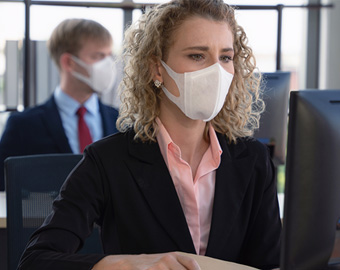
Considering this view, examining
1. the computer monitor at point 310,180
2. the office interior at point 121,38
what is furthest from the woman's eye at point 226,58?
the office interior at point 121,38

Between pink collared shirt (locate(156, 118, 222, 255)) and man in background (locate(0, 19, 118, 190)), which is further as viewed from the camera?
man in background (locate(0, 19, 118, 190))

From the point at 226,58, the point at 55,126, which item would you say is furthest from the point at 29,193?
the point at 55,126

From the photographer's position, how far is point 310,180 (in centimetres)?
86

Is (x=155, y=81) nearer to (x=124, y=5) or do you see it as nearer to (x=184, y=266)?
(x=184, y=266)

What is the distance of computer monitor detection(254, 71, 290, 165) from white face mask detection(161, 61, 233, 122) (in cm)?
65

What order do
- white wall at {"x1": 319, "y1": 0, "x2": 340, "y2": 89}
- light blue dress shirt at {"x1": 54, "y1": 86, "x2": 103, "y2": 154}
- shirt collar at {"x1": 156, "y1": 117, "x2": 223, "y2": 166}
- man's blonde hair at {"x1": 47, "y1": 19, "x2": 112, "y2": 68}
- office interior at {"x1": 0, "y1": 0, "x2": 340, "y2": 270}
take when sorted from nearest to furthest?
shirt collar at {"x1": 156, "y1": 117, "x2": 223, "y2": 166}
light blue dress shirt at {"x1": 54, "y1": 86, "x2": 103, "y2": 154}
man's blonde hair at {"x1": 47, "y1": 19, "x2": 112, "y2": 68}
office interior at {"x1": 0, "y1": 0, "x2": 340, "y2": 270}
white wall at {"x1": 319, "y1": 0, "x2": 340, "y2": 89}

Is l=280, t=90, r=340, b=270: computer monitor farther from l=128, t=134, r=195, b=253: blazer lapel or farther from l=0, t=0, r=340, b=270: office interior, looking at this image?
l=0, t=0, r=340, b=270: office interior

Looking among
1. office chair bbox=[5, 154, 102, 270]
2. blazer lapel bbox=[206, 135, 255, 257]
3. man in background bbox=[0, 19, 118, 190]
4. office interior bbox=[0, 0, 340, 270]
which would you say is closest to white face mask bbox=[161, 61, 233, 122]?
blazer lapel bbox=[206, 135, 255, 257]

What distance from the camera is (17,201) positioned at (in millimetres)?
1648

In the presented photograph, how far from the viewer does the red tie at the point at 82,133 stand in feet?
9.02

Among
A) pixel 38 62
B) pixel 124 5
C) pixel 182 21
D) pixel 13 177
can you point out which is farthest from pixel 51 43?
pixel 182 21

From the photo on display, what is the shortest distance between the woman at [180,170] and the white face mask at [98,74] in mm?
1550

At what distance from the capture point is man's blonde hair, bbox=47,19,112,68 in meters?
2.94

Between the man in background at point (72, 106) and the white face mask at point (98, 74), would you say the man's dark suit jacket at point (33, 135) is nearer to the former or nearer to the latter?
the man in background at point (72, 106)
